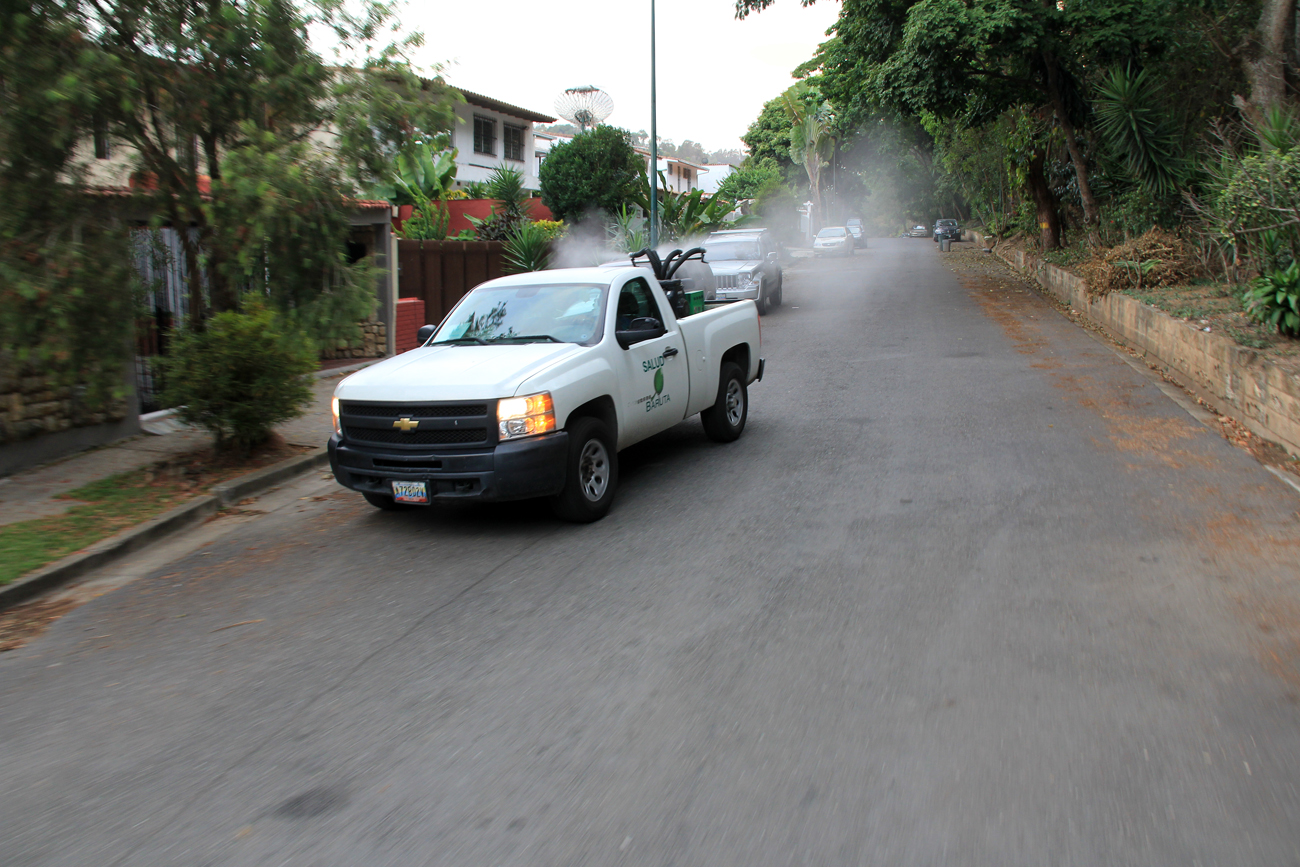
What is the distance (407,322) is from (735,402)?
910 cm

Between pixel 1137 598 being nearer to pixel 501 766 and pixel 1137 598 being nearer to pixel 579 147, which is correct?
pixel 501 766

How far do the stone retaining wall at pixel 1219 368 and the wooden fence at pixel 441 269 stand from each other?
40.7 feet

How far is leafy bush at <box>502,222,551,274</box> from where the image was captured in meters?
22.6

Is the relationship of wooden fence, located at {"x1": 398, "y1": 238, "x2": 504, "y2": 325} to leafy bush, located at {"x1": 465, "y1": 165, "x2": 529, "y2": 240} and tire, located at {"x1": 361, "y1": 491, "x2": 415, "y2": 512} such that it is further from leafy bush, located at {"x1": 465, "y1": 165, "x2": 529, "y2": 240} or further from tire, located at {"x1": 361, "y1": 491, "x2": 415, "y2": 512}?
tire, located at {"x1": 361, "y1": 491, "x2": 415, "y2": 512}

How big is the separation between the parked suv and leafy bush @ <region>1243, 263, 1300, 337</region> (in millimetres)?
11901

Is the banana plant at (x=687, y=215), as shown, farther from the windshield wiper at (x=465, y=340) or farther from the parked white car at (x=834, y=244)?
the windshield wiper at (x=465, y=340)

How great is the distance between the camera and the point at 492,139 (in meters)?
42.2

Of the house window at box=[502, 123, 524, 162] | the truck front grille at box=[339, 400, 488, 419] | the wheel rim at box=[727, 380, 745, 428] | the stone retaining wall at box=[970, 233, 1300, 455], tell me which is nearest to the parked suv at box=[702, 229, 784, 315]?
the stone retaining wall at box=[970, 233, 1300, 455]

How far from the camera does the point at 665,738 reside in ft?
13.6

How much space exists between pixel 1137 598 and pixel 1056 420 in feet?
17.5

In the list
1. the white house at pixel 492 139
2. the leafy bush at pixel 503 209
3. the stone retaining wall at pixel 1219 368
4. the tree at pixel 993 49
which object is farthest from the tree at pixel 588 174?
the stone retaining wall at pixel 1219 368

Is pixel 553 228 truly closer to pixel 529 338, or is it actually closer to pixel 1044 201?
pixel 1044 201

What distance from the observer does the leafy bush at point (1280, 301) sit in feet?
34.1

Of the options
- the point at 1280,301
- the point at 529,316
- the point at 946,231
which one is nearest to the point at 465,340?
the point at 529,316
